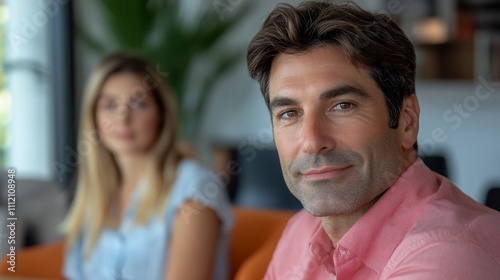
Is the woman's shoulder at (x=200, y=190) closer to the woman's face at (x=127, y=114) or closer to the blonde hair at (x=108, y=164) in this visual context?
the blonde hair at (x=108, y=164)

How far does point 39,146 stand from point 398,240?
160 inches

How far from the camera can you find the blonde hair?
2625mm

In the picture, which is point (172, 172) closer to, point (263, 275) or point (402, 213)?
point (263, 275)

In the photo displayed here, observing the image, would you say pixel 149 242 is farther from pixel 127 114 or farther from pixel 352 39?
pixel 352 39

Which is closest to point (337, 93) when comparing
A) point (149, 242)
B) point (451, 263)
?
point (451, 263)

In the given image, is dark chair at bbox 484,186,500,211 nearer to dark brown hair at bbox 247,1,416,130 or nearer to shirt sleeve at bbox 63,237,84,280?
dark brown hair at bbox 247,1,416,130

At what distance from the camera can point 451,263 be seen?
1096 millimetres

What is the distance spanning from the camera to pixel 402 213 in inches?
51.4

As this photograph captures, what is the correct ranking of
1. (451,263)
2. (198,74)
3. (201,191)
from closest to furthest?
(451,263) < (201,191) < (198,74)

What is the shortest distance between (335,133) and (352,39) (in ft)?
0.53


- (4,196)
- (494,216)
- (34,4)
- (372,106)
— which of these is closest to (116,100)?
(4,196)

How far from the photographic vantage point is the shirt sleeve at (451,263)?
1.09 metres

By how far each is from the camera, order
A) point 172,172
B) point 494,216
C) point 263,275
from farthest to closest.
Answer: point 172,172 → point 263,275 → point 494,216

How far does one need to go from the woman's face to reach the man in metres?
1.34
